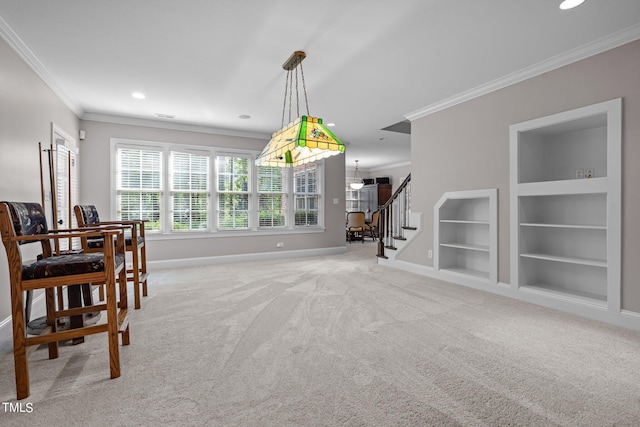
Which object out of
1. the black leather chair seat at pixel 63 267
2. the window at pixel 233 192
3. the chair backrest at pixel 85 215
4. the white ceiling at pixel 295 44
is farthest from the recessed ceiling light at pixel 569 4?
the window at pixel 233 192

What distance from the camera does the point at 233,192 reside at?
20.3 feet

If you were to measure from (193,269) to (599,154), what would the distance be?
19.4ft

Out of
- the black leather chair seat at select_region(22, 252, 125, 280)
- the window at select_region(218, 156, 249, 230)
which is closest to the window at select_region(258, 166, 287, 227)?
the window at select_region(218, 156, 249, 230)

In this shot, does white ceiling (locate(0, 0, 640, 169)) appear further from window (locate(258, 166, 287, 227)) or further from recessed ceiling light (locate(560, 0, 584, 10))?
window (locate(258, 166, 287, 227))

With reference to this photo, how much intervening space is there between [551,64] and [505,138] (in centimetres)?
86

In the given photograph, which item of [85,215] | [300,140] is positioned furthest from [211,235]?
[300,140]

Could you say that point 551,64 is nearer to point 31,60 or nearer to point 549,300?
point 549,300

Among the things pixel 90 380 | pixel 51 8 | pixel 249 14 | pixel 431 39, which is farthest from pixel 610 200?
pixel 51 8

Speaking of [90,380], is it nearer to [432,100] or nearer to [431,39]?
[431,39]

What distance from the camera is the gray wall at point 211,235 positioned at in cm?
511

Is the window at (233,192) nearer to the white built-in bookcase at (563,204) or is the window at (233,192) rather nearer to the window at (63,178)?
the window at (63,178)

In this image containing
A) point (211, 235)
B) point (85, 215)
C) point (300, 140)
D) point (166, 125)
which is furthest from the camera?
point (211, 235)

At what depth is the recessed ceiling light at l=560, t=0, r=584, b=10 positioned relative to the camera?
2.35m

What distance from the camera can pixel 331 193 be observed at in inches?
283
